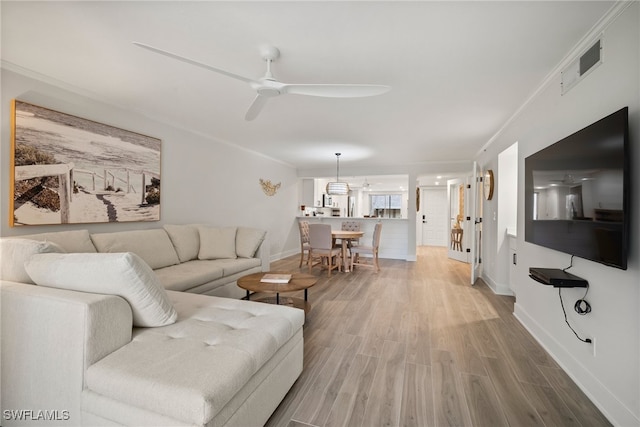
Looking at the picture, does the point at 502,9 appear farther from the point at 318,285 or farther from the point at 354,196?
the point at 354,196

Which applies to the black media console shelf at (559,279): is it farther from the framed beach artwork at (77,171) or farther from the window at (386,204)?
the window at (386,204)

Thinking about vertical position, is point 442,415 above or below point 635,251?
below

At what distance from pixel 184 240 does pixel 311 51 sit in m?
2.81

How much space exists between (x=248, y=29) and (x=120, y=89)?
187 cm

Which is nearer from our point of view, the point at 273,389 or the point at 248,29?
the point at 273,389

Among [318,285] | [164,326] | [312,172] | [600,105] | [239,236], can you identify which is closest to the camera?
[164,326]

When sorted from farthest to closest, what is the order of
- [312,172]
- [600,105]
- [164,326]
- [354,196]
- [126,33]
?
[354,196], [312,172], [126,33], [600,105], [164,326]

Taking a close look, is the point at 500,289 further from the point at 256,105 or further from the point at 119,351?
the point at 119,351

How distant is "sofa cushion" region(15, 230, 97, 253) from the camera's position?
227 centimetres

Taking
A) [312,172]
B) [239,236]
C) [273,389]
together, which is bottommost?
[273,389]

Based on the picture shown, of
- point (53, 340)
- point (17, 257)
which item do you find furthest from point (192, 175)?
point (53, 340)

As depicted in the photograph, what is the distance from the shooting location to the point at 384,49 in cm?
195

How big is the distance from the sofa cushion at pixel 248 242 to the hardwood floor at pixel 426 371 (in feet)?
3.94

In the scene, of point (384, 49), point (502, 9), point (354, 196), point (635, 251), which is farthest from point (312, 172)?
point (635, 251)
